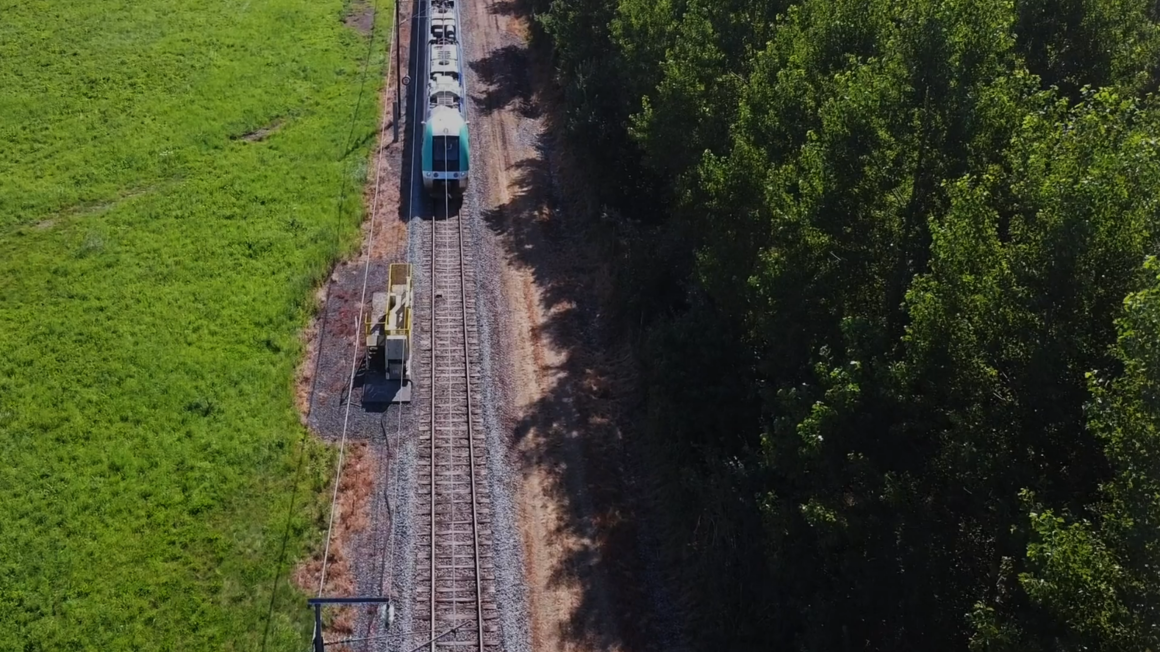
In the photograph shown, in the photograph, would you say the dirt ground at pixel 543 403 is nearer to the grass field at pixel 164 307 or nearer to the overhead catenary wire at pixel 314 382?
the overhead catenary wire at pixel 314 382

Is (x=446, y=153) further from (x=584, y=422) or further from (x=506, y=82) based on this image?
(x=506, y=82)

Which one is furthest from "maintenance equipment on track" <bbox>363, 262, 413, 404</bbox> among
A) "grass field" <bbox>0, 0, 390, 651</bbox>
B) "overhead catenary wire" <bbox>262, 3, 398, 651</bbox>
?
"grass field" <bbox>0, 0, 390, 651</bbox>

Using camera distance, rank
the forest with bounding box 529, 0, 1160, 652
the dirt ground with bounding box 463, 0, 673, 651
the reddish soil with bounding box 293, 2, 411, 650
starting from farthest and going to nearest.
A: the reddish soil with bounding box 293, 2, 411, 650
the dirt ground with bounding box 463, 0, 673, 651
the forest with bounding box 529, 0, 1160, 652

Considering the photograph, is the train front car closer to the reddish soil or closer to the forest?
the reddish soil

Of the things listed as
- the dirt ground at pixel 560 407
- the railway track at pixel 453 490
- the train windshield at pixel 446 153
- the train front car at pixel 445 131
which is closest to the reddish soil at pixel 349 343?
the railway track at pixel 453 490

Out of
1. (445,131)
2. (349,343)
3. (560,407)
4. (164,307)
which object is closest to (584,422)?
(560,407)

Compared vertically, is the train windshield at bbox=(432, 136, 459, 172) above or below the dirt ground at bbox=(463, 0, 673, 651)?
above
